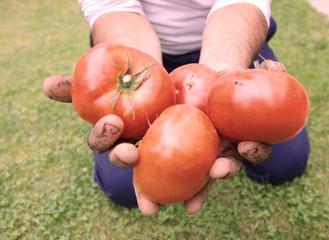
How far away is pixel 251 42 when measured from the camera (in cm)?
200

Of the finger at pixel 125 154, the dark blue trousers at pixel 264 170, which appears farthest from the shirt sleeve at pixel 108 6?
the finger at pixel 125 154

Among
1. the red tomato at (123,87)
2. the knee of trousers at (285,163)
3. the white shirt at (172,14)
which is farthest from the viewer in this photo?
the knee of trousers at (285,163)

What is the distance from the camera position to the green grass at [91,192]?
7.17 ft

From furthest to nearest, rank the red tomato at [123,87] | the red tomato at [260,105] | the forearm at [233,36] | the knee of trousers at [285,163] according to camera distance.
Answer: the knee of trousers at [285,163] < the forearm at [233,36] < the red tomato at [123,87] < the red tomato at [260,105]

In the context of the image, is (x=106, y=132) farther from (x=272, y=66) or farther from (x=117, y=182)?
(x=117, y=182)

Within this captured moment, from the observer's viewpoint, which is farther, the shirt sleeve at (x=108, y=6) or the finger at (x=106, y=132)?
the shirt sleeve at (x=108, y=6)

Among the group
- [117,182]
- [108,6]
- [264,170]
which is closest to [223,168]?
[117,182]

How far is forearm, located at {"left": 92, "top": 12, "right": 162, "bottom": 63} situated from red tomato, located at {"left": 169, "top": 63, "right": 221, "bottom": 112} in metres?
0.50

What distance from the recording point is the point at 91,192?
2467 millimetres

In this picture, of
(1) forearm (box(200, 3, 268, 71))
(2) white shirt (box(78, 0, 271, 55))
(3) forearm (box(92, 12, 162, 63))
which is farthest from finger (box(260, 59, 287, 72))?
(2) white shirt (box(78, 0, 271, 55))

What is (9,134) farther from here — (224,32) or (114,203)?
(224,32)

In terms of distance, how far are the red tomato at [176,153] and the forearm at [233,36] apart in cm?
63

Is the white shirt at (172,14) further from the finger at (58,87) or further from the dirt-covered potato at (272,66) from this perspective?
the dirt-covered potato at (272,66)

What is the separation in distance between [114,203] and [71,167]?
1.71 feet
